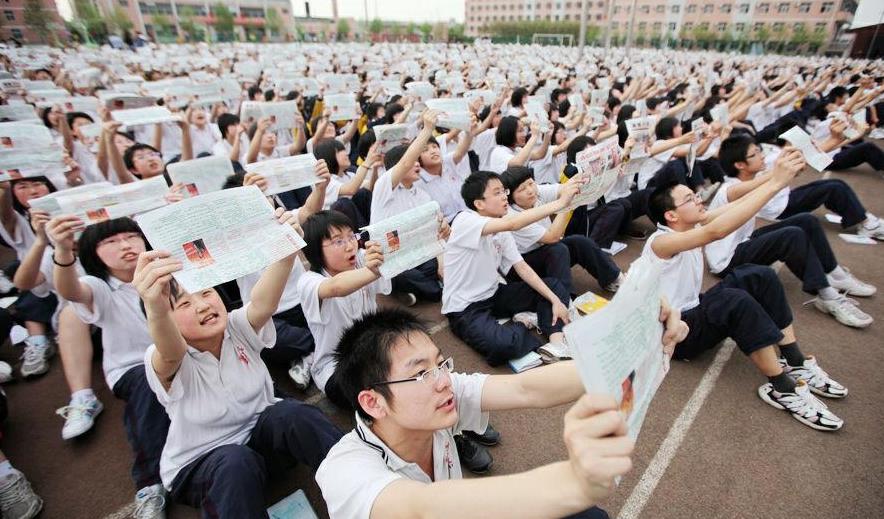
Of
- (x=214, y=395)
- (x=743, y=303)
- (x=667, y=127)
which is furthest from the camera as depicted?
(x=667, y=127)

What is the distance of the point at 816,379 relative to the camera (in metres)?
2.88

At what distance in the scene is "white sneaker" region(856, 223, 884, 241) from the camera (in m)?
5.20

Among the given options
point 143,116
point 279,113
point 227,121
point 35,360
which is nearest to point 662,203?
point 279,113

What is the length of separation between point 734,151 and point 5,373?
21.4 ft

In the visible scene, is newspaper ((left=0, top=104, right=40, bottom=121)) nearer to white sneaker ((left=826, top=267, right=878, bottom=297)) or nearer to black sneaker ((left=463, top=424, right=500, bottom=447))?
black sneaker ((left=463, top=424, right=500, bottom=447))

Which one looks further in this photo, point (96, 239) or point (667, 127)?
point (667, 127)

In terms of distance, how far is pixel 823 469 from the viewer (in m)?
2.39

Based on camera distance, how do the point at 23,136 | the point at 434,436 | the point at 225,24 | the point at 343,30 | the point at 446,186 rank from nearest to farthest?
the point at 434,436 < the point at 23,136 < the point at 446,186 < the point at 225,24 < the point at 343,30

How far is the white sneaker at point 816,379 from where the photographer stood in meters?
2.84

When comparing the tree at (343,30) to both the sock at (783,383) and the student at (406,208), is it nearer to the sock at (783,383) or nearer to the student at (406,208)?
the student at (406,208)

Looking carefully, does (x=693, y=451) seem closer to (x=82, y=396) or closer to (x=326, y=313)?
(x=326, y=313)

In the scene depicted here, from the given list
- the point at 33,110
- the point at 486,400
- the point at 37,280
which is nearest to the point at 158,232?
the point at 486,400

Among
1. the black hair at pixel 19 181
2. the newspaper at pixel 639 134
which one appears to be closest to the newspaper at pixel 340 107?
the black hair at pixel 19 181

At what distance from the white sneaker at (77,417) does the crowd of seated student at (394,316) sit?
0.01 metres
